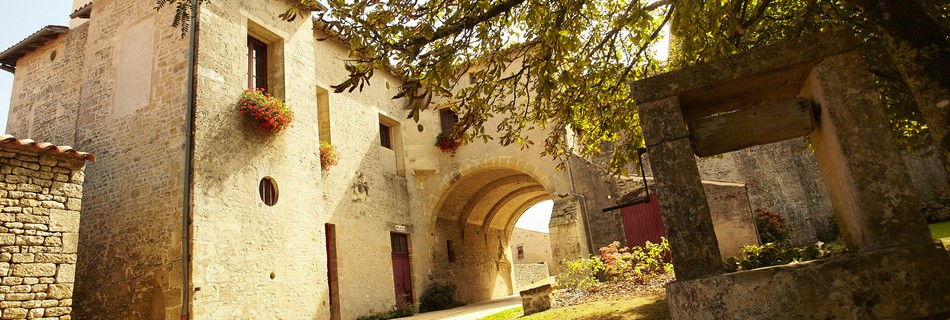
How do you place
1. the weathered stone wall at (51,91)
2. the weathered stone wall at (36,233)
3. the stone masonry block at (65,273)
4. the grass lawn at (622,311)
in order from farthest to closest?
1. the weathered stone wall at (51,91)
2. the stone masonry block at (65,273)
3. the weathered stone wall at (36,233)
4. the grass lawn at (622,311)

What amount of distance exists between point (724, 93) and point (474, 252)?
45.9ft

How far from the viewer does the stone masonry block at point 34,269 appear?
5.80 meters

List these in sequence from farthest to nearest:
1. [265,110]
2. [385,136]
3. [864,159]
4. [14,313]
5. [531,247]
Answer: [531,247]
[385,136]
[265,110]
[14,313]
[864,159]

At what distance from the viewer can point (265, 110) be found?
8.74 m

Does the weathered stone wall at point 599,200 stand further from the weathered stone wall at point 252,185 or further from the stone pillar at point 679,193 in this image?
the stone pillar at point 679,193

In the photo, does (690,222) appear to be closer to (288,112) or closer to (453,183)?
(288,112)

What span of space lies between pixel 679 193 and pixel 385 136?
11762mm

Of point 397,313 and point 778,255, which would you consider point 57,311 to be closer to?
point 397,313

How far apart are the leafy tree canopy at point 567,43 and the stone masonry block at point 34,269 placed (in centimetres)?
434

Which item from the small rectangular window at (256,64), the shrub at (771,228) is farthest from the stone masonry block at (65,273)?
the shrub at (771,228)

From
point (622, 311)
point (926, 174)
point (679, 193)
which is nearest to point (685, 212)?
point (679, 193)

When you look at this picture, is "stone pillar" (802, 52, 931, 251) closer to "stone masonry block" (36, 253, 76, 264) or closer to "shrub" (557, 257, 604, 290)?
"shrub" (557, 257, 604, 290)

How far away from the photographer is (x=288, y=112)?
30.0 feet

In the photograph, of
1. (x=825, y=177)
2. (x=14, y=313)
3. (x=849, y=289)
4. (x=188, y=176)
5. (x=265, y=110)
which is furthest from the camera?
(x=265, y=110)
